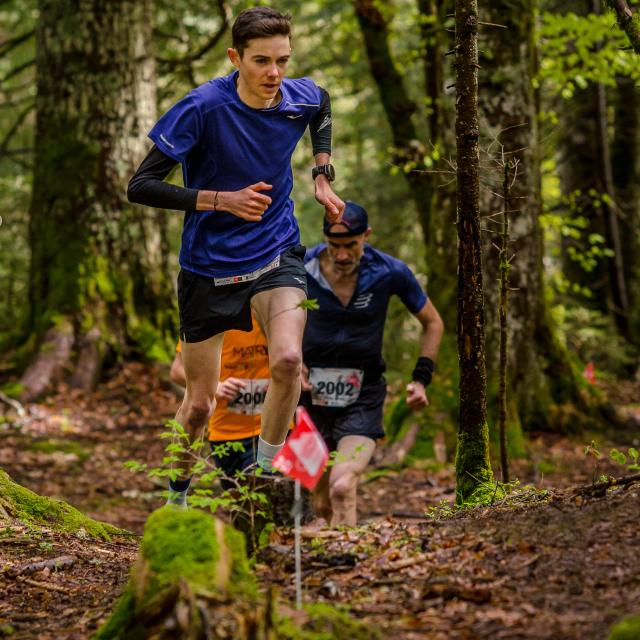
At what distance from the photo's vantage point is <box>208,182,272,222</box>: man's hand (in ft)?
14.4

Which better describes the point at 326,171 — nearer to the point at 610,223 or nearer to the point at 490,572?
the point at 490,572

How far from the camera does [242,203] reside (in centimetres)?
439

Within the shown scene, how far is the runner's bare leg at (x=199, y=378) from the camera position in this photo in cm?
495

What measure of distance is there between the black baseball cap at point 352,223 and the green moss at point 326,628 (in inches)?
141

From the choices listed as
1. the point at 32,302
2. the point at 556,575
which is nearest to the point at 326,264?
the point at 556,575

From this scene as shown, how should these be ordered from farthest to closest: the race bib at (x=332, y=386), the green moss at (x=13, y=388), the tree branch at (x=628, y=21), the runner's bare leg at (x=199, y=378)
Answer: the green moss at (x=13, y=388)
the race bib at (x=332, y=386)
the runner's bare leg at (x=199, y=378)
the tree branch at (x=628, y=21)

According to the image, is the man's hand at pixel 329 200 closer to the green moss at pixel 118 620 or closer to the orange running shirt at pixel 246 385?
the orange running shirt at pixel 246 385

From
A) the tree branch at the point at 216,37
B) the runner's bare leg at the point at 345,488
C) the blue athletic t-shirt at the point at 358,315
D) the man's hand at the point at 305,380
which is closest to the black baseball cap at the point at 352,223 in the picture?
the blue athletic t-shirt at the point at 358,315

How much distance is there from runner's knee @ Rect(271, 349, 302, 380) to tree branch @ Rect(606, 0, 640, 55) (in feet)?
7.30

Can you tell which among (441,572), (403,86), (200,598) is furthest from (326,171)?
(403,86)

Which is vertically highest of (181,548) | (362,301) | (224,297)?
(224,297)

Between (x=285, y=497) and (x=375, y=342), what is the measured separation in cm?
294

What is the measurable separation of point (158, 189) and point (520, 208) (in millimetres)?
4909

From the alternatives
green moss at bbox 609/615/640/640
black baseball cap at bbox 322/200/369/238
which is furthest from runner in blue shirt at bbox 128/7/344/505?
green moss at bbox 609/615/640/640
